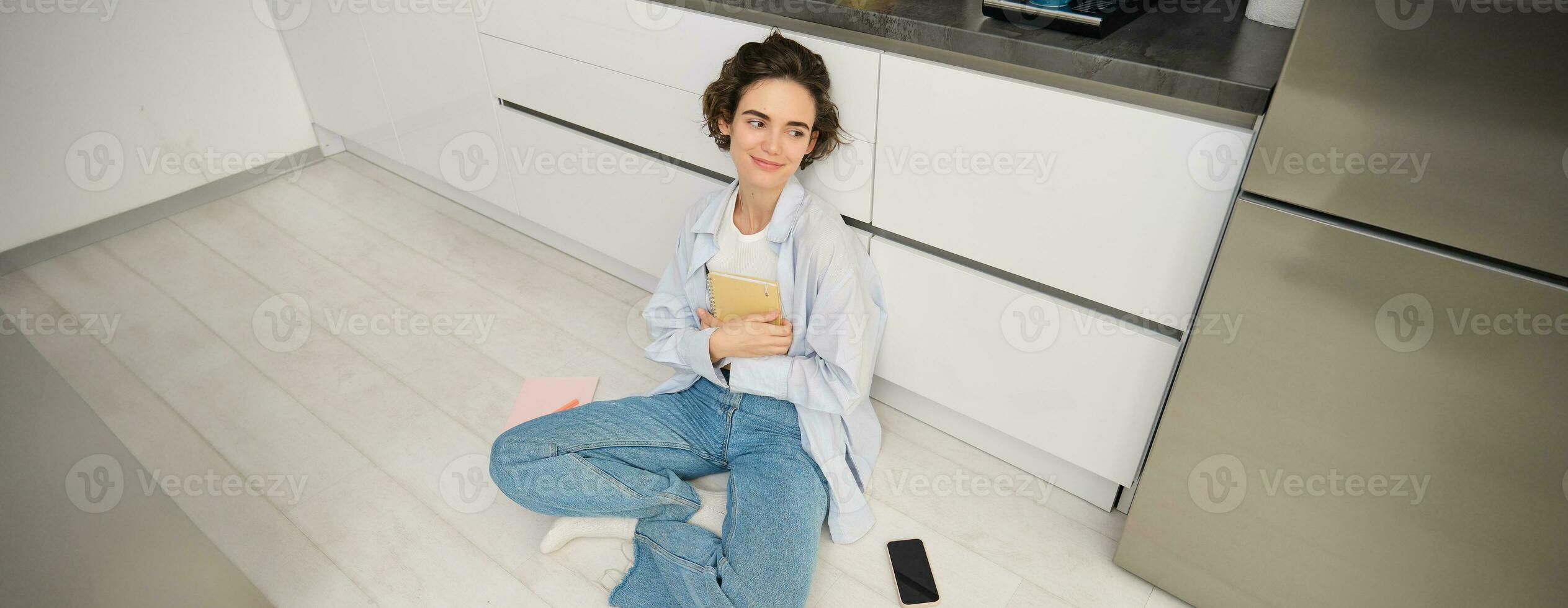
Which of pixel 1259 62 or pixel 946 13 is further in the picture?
pixel 946 13

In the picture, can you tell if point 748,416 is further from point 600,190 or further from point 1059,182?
point 600,190

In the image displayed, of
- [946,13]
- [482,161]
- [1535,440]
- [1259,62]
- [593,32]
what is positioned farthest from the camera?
[482,161]

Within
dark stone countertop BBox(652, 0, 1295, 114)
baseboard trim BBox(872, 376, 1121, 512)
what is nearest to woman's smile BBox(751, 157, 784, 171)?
dark stone countertop BBox(652, 0, 1295, 114)

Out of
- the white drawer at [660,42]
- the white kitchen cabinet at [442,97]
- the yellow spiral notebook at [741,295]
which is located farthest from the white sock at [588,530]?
the white kitchen cabinet at [442,97]

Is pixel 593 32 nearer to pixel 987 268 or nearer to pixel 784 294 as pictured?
pixel 784 294

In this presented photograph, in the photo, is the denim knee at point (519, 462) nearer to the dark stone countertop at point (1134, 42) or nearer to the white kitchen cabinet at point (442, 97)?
the dark stone countertop at point (1134, 42)

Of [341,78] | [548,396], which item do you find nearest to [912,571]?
[548,396]

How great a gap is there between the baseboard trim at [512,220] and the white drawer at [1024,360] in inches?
29.5

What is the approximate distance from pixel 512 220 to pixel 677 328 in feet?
3.42

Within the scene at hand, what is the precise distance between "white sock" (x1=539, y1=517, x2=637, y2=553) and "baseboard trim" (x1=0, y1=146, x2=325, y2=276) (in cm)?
190

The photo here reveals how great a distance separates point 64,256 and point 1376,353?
3.00 meters

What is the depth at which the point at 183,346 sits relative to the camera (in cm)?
202

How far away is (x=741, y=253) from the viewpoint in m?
1.53

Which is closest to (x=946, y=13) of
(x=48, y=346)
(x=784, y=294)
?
(x=784, y=294)
